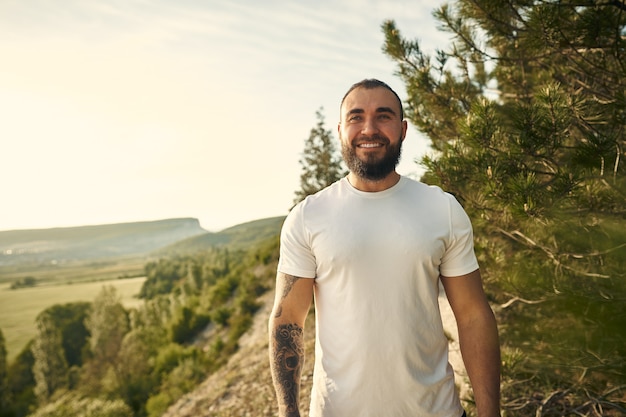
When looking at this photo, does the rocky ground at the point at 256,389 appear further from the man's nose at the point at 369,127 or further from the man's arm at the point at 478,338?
the man's nose at the point at 369,127

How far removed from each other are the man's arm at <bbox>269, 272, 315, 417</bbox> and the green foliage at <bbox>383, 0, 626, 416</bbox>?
211 centimetres

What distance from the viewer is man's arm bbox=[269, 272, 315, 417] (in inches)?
84.4

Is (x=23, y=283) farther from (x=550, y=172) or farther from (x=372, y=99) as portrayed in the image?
(x=372, y=99)

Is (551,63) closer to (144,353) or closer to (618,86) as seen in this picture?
(618,86)

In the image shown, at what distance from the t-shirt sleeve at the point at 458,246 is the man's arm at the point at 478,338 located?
4 centimetres

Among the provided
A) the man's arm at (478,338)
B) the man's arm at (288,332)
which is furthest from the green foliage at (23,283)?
the man's arm at (478,338)

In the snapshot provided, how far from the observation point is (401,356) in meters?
2.01

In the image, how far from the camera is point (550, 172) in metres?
3.89

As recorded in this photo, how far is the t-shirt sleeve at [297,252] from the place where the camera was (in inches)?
84.7

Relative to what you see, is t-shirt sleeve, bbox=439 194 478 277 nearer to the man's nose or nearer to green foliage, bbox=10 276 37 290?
the man's nose

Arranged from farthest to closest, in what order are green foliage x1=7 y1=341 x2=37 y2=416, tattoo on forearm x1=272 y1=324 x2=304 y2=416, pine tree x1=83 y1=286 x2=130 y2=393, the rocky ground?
1. green foliage x1=7 y1=341 x2=37 y2=416
2. pine tree x1=83 y1=286 x2=130 y2=393
3. the rocky ground
4. tattoo on forearm x1=272 y1=324 x2=304 y2=416

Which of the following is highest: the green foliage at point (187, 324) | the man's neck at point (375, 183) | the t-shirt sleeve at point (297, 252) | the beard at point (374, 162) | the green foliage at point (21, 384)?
the beard at point (374, 162)

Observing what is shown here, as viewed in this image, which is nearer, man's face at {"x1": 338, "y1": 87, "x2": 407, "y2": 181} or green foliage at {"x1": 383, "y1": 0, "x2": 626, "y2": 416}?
man's face at {"x1": 338, "y1": 87, "x2": 407, "y2": 181}

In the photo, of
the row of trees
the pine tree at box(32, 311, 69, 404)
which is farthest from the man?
the pine tree at box(32, 311, 69, 404)
